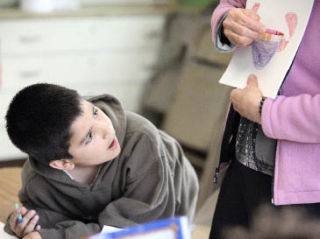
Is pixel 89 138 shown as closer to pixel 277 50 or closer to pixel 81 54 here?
pixel 277 50

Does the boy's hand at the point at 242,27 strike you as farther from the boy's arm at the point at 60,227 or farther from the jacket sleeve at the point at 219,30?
the boy's arm at the point at 60,227

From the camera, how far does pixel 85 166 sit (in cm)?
155

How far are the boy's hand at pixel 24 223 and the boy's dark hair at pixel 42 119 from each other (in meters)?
0.15

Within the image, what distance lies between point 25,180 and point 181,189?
0.45 meters

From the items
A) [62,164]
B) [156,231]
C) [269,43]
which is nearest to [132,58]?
[62,164]

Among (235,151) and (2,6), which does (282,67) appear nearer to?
(235,151)

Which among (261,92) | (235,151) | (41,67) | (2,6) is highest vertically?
(261,92)

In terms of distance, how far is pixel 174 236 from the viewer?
0.85m

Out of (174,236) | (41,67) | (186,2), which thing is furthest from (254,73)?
(186,2)

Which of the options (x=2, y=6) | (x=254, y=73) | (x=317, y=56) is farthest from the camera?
(x=2, y=6)

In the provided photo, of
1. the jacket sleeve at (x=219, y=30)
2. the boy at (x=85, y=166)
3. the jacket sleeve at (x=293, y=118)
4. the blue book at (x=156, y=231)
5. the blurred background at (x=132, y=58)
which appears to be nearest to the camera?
the blue book at (x=156, y=231)

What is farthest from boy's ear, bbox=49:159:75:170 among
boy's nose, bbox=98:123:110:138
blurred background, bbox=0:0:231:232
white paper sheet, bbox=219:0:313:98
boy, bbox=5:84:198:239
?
blurred background, bbox=0:0:231:232

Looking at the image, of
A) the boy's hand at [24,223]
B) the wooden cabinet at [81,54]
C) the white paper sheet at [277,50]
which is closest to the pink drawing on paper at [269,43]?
the white paper sheet at [277,50]

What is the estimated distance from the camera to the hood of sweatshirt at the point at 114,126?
1523 mm
